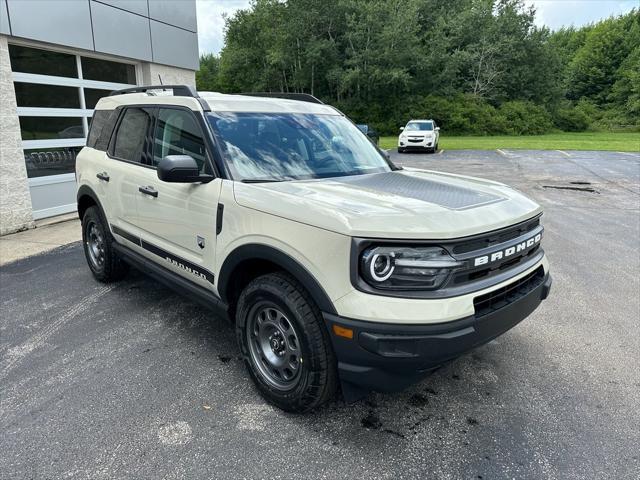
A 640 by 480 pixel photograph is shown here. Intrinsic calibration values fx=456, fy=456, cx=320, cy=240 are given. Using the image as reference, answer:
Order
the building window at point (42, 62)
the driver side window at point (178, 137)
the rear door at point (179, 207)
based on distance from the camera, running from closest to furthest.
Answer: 1. the rear door at point (179, 207)
2. the driver side window at point (178, 137)
3. the building window at point (42, 62)

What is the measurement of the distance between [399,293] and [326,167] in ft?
4.75

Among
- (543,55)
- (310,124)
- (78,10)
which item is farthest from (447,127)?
(310,124)

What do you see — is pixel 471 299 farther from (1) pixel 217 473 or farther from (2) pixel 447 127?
(2) pixel 447 127

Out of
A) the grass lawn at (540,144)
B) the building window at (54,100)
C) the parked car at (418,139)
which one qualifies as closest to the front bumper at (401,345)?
the building window at (54,100)

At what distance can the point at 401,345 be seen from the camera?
215cm

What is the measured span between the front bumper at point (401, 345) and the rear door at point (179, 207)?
4.06ft

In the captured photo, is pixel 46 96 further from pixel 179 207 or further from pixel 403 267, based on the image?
pixel 403 267

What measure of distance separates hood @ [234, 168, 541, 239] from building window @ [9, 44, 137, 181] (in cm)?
678

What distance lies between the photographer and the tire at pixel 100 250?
4594mm

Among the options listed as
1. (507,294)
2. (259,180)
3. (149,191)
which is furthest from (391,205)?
(149,191)

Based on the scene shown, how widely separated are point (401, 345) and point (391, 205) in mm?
747

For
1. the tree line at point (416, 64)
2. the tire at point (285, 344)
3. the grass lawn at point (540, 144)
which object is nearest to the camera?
the tire at point (285, 344)

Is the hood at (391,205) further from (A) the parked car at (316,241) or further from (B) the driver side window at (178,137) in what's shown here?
(B) the driver side window at (178,137)

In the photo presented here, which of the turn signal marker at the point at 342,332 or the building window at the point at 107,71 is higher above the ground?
the building window at the point at 107,71
